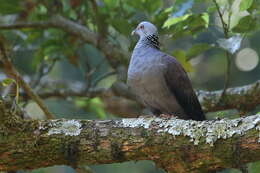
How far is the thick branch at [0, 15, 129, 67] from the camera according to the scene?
18.9ft

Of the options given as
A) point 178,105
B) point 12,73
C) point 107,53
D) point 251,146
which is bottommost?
point 251,146

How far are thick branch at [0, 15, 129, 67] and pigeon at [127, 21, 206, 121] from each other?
2.76 ft

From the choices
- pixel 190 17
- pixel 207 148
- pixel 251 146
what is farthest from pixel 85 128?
pixel 190 17

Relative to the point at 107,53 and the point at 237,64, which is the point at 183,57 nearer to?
the point at 107,53

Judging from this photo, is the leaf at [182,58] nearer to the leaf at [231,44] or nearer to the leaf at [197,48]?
the leaf at [197,48]

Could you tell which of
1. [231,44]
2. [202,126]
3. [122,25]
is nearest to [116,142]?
[202,126]

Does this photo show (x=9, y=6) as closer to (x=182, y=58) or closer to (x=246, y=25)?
(x=182, y=58)

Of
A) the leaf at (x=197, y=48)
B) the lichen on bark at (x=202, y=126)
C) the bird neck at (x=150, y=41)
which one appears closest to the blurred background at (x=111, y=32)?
the leaf at (x=197, y=48)

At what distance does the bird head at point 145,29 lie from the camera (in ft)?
17.1

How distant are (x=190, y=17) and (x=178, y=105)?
0.93 meters

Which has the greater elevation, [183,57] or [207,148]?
[183,57]

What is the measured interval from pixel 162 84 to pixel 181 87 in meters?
0.20

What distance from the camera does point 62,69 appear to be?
14203 mm

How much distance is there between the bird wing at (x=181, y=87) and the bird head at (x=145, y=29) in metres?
0.51
